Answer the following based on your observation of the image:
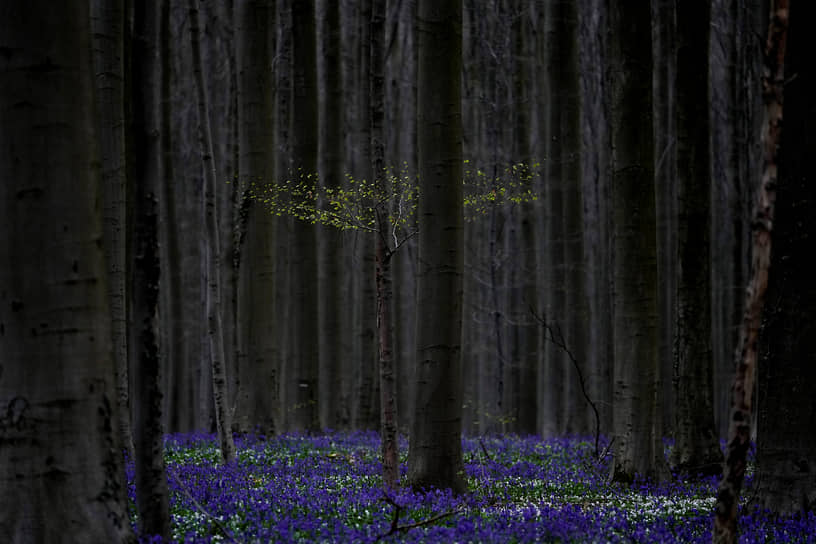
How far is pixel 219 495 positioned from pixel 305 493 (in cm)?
108

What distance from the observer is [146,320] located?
6.88 m

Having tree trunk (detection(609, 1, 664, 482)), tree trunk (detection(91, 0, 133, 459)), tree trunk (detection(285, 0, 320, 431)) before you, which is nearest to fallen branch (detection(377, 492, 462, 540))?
tree trunk (detection(91, 0, 133, 459))

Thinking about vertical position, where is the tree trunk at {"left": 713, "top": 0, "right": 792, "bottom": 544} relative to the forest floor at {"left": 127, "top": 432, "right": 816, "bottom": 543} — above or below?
above

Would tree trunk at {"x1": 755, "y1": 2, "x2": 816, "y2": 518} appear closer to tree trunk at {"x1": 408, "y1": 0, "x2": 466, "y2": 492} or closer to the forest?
the forest

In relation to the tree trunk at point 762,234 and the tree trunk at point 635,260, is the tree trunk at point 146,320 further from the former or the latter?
the tree trunk at point 635,260

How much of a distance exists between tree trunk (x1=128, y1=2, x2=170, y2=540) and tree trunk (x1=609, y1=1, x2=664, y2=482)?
7.30 m

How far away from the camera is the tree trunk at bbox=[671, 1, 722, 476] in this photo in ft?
43.2

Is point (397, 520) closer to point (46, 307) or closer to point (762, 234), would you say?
point (46, 307)

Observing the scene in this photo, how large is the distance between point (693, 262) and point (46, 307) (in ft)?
32.8

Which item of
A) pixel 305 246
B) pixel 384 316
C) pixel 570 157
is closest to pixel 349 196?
pixel 305 246

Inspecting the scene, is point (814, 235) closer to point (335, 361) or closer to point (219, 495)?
point (219, 495)

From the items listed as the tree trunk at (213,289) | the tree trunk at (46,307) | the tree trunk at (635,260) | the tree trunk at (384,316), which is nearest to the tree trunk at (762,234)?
the tree trunk at (384,316)

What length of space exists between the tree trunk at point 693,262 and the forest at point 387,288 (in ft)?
0.15

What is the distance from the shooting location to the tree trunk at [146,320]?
22.5ft
